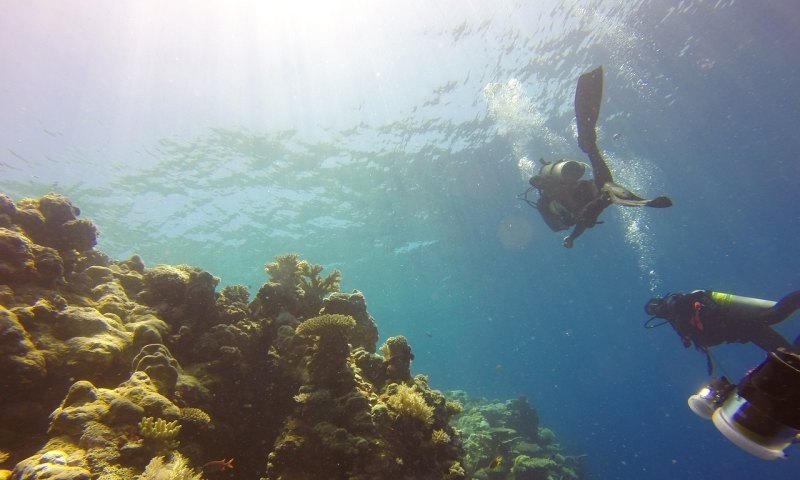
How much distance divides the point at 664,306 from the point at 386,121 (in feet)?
58.0

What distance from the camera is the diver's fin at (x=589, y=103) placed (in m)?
7.95

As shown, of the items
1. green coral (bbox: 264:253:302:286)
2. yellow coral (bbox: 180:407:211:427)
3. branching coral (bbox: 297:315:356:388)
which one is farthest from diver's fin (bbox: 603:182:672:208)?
yellow coral (bbox: 180:407:211:427)

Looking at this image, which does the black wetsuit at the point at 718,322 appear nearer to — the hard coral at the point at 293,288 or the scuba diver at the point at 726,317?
the scuba diver at the point at 726,317

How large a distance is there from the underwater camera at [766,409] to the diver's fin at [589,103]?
21.4 ft

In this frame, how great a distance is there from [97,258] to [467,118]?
20988 millimetres

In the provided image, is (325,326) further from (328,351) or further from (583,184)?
(583,184)

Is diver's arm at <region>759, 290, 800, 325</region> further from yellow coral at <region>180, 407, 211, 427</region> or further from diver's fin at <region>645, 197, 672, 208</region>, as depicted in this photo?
yellow coral at <region>180, 407, 211, 427</region>

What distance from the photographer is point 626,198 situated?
7203 mm

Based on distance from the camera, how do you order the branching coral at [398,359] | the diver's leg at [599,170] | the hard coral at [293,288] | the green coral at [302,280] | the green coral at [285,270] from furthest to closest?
the diver's leg at [599,170], the green coral at [285,270], the green coral at [302,280], the hard coral at [293,288], the branching coral at [398,359]

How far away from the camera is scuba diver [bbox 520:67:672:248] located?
761 cm

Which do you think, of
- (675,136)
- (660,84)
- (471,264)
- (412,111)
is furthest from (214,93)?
(471,264)

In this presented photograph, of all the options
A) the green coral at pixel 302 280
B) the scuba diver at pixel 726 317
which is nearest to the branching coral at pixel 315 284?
the green coral at pixel 302 280

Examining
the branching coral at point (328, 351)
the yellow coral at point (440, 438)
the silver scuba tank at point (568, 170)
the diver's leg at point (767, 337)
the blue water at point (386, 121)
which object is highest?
the blue water at point (386, 121)

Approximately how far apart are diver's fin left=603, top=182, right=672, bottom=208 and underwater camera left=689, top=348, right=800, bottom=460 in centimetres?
458
